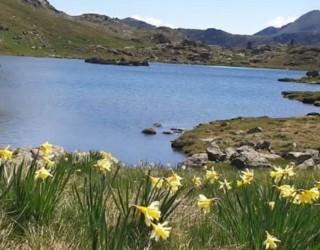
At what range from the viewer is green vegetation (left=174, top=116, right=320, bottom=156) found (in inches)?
1729

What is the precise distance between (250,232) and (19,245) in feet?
6.86

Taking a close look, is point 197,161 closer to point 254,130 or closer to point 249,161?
point 249,161

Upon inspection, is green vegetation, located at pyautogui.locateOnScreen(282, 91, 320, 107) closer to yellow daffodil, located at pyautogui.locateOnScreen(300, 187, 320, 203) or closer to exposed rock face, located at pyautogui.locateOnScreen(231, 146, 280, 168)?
exposed rock face, located at pyautogui.locateOnScreen(231, 146, 280, 168)

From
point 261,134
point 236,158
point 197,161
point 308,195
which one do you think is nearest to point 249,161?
point 236,158

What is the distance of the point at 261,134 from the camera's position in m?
50.7

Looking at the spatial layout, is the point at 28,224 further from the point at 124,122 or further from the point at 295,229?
the point at 124,122

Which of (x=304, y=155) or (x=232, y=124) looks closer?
(x=304, y=155)

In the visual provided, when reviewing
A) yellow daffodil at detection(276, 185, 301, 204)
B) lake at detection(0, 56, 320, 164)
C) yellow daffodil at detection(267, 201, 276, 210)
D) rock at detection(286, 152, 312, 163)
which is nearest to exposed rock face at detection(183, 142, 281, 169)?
rock at detection(286, 152, 312, 163)

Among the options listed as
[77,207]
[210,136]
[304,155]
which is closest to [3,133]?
[210,136]

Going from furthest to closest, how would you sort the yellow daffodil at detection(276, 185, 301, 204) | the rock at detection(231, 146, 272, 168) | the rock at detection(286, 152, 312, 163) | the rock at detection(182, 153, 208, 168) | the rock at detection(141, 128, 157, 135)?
the rock at detection(141, 128, 157, 135) < the rock at detection(286, 152, 312, 163) < the rock at detection(182, 153, 208, 168) < the rock at detection(231, 146, 272, 168) < the yellow daffodil at detection(276, 185, 301, 204)

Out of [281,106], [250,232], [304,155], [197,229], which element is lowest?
[281,106]

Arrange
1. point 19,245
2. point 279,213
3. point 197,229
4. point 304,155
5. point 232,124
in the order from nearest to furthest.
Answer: point 19,245 → point 279,213 → point 197,229 → point 304,155 → point 232,124

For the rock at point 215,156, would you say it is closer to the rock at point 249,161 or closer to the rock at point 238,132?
the rock at point 249,161

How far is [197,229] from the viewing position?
5520 mm
